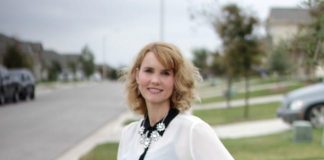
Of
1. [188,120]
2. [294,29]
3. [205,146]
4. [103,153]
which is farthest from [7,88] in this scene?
[205,146]

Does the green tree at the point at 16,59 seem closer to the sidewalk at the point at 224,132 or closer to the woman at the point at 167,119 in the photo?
the sidewalk at the point at 224,132

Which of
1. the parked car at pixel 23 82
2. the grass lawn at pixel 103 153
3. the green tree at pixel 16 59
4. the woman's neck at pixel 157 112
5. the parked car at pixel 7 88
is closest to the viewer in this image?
the woman's neck at pixel 157 112

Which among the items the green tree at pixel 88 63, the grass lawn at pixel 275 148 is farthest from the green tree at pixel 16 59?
the green tree at pixel 88 63

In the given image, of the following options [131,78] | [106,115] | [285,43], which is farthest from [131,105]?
[106,115]

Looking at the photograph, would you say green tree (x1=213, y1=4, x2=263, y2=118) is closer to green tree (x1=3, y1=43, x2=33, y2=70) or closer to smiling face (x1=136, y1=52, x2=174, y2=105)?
green tree (x1=3, y1=43, x2=33, y2=70)

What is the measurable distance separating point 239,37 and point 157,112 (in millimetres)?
17800

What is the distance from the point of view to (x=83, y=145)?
505 inches

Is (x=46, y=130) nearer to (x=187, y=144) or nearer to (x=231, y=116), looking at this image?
(x=231, y=116)

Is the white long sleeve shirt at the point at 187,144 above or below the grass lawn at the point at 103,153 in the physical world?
above

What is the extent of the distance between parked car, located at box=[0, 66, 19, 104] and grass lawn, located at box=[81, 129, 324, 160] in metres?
16.0

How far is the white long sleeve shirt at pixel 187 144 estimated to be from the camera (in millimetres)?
2477

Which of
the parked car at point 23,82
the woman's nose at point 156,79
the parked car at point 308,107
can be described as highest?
the woman's nose at point 156,79

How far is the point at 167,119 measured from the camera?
2.67 m

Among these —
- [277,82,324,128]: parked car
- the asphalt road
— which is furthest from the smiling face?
[277,82,324,128]: parked car
